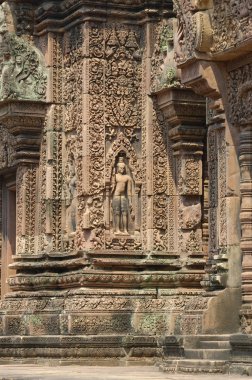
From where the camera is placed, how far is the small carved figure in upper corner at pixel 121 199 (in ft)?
88.5

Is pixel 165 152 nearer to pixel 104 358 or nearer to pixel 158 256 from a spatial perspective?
pixel 158 256

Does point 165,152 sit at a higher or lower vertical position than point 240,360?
higher

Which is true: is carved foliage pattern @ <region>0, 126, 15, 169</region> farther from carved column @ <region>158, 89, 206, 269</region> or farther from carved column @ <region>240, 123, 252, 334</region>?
carved column @ <region>240, 123, 252, 334</region>

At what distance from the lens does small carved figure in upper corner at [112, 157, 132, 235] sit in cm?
2697

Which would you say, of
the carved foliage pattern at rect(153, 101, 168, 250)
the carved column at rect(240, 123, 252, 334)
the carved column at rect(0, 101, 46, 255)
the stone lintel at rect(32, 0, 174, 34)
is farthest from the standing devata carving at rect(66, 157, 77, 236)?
the carved column at rect(240, 123, 252, 334)

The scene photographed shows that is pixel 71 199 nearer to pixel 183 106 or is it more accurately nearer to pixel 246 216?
pixel 183 106

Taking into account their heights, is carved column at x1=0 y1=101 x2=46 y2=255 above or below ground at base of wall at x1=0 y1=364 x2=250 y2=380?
above

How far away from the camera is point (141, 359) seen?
25.7 metres

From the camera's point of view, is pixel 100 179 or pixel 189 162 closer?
pixel 189 162

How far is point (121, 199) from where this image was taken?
27031 millimetres

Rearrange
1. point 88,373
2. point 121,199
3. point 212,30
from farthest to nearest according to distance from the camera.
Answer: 1. point 121,199
2. point 88,373
3. point 212,30

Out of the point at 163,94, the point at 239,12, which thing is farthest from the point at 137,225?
the point at 239,12

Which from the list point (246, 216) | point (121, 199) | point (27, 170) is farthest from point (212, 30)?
point (27, 170)

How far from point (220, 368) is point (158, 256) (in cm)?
653
